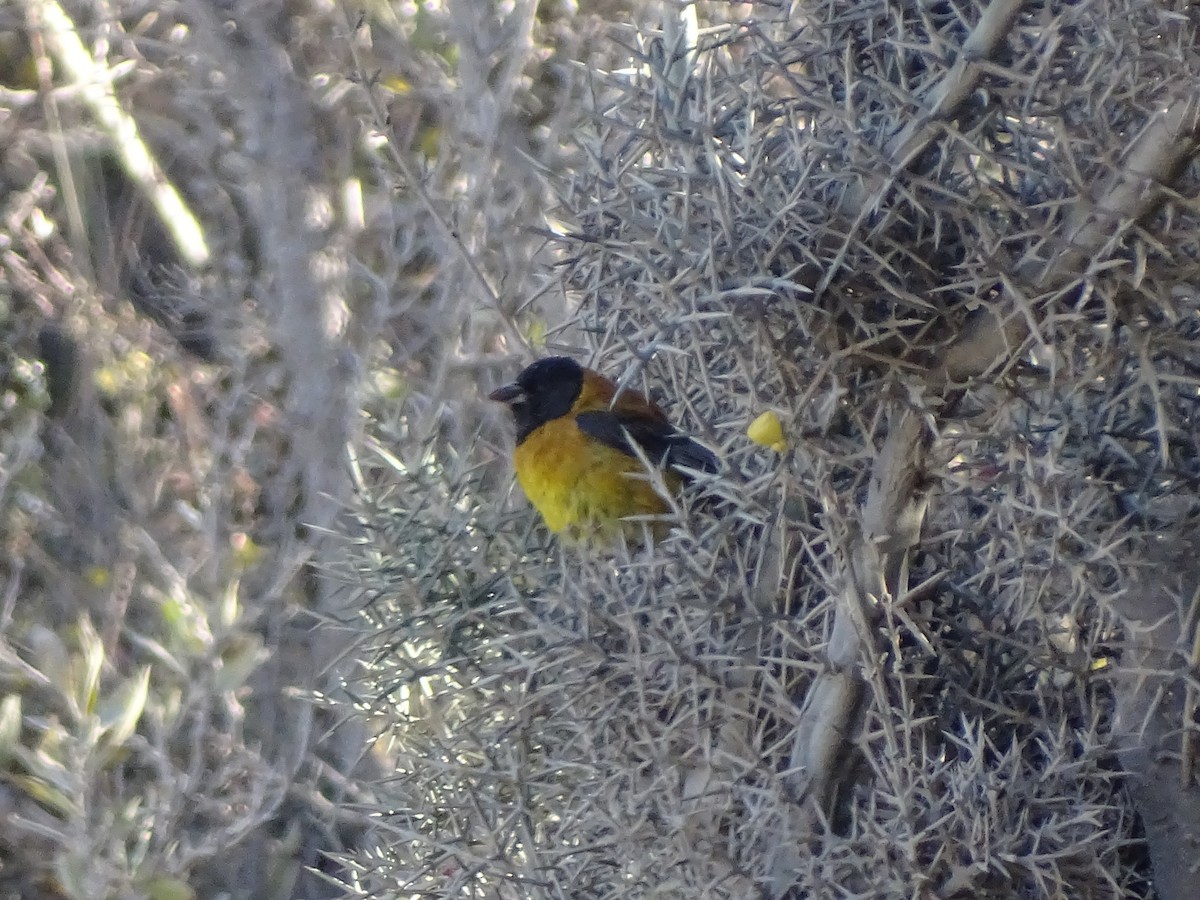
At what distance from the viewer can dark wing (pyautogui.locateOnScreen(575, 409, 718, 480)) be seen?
1.29m

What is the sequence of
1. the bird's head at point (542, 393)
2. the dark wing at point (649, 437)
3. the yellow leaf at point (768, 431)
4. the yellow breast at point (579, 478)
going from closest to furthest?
1. the yellow leaf at point (768, 431)
2. the dark wing at point (649, 437)
3. the yellow breast at point (579, 478)
4. the bird's head at point (542, 393)

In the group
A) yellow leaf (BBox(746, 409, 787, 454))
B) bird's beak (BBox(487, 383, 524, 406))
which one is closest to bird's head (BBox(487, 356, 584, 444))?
bird's beak (BBox(487, 383, 524, 406))

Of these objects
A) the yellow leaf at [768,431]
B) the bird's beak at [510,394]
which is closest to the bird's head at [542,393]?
the bird's beak at [510,394]

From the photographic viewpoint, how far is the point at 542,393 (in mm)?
1733

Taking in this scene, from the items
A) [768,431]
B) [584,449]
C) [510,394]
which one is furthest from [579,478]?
[768,431]

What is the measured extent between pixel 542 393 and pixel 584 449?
107 mm

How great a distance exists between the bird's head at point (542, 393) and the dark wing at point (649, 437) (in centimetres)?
4

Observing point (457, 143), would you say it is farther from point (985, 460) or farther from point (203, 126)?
point (985, 460)

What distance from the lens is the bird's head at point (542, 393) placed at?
1.67m

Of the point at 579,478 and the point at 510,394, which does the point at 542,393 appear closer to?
the point at 510,394

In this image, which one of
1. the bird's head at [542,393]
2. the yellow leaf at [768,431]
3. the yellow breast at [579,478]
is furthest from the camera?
the bird's head at [542,393]

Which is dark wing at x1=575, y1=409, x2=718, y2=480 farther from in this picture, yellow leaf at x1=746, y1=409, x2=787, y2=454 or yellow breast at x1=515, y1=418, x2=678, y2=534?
yellow leaf at x1=746, y1=409, x2=787, y2=454

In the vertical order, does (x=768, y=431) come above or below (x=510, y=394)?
above

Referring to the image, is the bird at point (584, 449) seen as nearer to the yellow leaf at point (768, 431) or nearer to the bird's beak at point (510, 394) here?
the bird's beak at point (510, 394)
